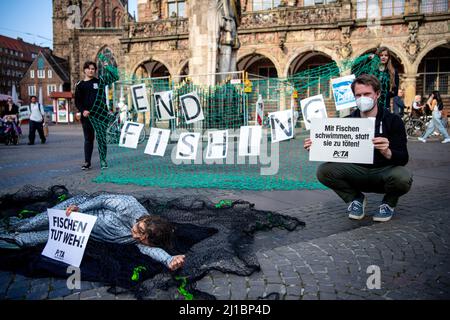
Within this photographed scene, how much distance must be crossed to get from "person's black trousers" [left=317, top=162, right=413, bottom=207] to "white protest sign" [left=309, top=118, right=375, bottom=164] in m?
0.34

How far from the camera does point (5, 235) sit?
11.7 ft

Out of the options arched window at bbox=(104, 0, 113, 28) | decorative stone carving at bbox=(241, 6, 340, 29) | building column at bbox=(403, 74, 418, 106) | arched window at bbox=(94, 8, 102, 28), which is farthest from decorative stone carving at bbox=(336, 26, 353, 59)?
arched window at bbox=(94, 8, 102, 28)

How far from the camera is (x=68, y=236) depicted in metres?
3.05

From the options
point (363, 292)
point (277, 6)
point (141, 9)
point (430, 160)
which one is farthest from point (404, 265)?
point (141, 9)

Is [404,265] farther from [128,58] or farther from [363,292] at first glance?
[128,58]

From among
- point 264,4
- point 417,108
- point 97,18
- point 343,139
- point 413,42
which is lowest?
point 343,139

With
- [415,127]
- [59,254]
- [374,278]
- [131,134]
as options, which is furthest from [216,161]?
[415,127]

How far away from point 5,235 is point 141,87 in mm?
4480

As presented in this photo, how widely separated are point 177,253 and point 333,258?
1267 millimetres

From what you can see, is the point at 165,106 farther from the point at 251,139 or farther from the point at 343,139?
the point at 343,139

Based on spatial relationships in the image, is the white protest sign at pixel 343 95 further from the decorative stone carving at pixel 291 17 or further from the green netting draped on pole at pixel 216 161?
the decorative stone carving at pixel 291 17

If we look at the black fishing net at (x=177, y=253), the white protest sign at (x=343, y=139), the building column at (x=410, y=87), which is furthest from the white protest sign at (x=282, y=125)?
the building column at (x=410, y=87)

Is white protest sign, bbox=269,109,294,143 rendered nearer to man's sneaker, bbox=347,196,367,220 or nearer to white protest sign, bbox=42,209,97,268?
man's sneaker, bbox=347,196,367,220

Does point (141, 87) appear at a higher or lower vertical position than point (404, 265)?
higher
